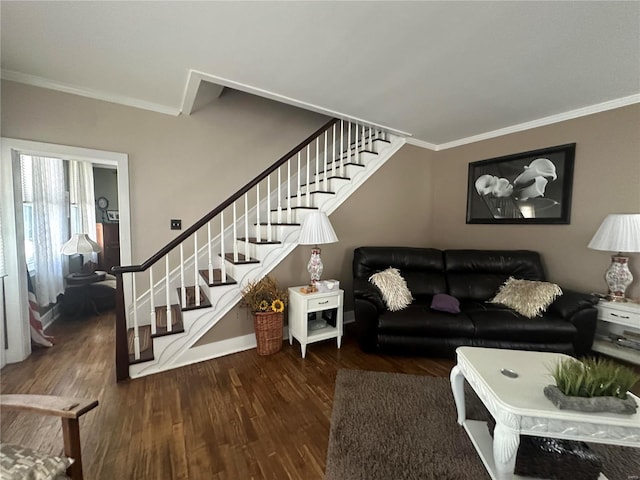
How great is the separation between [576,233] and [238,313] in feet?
12.0

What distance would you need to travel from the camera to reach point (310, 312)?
240 cm

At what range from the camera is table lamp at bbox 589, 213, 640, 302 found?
2.07m

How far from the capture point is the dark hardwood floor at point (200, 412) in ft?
4.35

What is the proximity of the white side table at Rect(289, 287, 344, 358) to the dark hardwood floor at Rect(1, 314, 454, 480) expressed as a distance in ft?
0.54

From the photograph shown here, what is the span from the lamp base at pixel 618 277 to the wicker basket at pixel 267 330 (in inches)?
123

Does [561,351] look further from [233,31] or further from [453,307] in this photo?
[233,31]

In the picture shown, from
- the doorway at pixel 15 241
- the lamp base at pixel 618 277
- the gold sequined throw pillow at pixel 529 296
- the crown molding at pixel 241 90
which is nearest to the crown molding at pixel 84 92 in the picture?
the crown molding at pixel 241 90

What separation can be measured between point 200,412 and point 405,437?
A: 1.34 m

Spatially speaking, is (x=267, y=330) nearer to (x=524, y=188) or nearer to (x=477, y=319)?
(x=477, y=319)

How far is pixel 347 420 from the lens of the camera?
160 centimetres

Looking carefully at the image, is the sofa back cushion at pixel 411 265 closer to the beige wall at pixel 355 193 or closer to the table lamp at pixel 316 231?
the beige wall at pixel 355 193

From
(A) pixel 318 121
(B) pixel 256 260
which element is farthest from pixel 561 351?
(A) pixel 318 121

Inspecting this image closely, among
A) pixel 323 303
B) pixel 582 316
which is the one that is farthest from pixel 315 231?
pixel 582 316

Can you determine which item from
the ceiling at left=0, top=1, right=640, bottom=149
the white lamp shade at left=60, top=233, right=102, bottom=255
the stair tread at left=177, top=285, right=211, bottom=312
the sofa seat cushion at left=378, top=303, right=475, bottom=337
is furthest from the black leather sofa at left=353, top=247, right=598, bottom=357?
the white lamp shade at left=60, top=233, right=102, bottom=255
